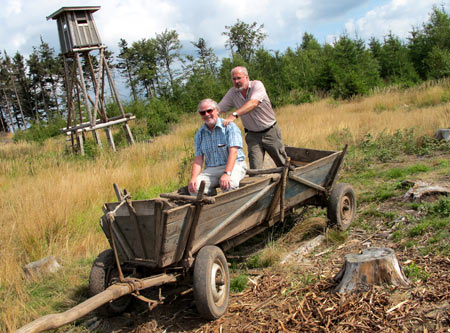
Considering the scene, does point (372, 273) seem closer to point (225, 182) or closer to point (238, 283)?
point (238, 283)

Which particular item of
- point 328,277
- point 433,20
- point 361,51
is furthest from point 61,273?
point 433,20

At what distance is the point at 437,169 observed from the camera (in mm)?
7531

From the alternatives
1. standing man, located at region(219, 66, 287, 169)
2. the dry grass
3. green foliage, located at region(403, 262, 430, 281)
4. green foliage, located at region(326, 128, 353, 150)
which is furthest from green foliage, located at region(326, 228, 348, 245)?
the dry grass

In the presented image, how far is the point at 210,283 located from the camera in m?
3.54

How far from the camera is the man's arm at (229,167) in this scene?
453cm

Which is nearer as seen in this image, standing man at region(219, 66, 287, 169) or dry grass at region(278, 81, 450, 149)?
standing man at region(219, 66, 287, 169)

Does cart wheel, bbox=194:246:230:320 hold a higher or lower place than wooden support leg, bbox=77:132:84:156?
lower

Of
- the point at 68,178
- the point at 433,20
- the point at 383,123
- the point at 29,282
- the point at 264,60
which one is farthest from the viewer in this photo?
the point at 264,60

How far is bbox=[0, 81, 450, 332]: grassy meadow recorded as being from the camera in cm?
484

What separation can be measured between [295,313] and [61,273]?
3.22 metres

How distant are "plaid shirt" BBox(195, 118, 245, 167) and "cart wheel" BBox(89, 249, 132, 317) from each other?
1749mm

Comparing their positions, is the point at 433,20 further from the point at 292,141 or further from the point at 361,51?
the point at 292,141

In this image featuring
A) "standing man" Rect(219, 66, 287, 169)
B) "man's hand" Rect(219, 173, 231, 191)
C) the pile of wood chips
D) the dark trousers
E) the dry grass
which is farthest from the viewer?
the dry grass

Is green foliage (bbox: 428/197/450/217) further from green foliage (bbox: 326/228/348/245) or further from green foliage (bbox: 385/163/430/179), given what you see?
green foliage (bbox: 385/163/430/179)
